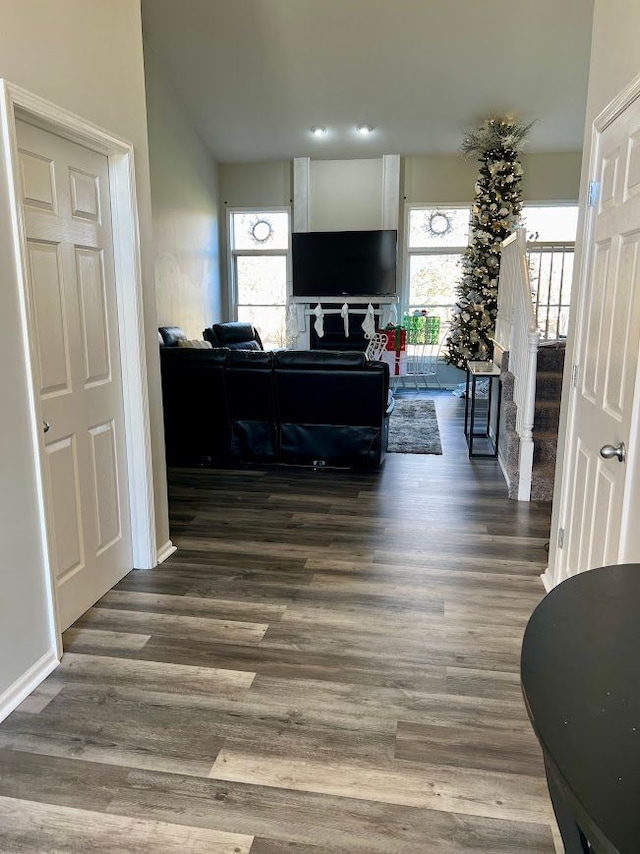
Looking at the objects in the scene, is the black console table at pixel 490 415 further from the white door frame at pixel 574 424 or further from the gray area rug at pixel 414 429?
the white door frame at pixel 574 424

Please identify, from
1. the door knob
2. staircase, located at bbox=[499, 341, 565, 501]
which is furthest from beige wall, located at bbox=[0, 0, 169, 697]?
staircase, located at bbox=[499, 341, 565, 501]

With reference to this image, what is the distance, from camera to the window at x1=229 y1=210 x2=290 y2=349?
9.84 m

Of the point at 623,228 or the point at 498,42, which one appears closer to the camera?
the point at 623,228

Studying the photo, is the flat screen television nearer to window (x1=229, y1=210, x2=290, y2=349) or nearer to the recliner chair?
window (x1=229, y1=210, x2=290, y2=349)

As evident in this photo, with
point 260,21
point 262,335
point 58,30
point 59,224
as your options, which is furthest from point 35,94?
point 262,335

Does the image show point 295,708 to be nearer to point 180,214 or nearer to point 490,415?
point 490,415

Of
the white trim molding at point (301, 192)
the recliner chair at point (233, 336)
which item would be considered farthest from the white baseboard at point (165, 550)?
the white trim molding at point (301, 192)

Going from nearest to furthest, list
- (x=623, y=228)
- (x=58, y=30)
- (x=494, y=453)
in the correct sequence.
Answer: (x=623, y=228) < (x=58, y=30) < (x=494, y=453)

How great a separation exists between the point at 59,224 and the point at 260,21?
5.42 m

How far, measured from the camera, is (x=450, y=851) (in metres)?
1.62

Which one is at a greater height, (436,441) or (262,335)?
(262,335)

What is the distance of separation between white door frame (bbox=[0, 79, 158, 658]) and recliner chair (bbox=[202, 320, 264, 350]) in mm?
5075

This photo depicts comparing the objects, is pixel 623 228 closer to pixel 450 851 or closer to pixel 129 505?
pixel 450 851

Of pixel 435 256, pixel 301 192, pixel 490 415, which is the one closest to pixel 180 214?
pixel 301 192
